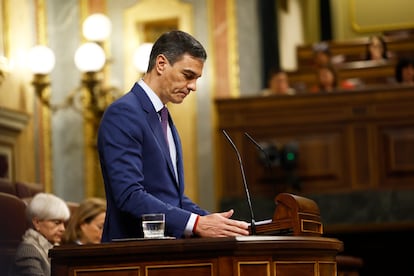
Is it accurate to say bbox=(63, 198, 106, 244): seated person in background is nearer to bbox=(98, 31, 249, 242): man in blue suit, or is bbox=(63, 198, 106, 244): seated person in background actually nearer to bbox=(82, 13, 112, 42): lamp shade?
bbox=(98, 31, 249, 242): man in blue suit

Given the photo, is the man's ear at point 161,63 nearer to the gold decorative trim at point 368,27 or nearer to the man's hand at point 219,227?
the man's hand at point 219,227

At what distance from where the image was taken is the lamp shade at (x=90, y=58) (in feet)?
30.2

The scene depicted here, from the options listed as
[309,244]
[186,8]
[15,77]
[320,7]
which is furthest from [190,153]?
[309,244]

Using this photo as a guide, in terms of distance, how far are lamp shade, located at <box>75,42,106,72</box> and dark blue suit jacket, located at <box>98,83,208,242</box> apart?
5518 millimetres

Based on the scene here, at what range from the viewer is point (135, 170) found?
3523mm

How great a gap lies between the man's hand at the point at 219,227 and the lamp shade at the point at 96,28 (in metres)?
6.36

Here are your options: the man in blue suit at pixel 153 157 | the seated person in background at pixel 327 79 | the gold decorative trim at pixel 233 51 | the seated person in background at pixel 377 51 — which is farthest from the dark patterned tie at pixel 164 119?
the seated person in background at pixel 377 51

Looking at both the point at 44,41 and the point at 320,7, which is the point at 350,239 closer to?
the point at 44,41

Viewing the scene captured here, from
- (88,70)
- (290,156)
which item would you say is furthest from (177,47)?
(88,70)

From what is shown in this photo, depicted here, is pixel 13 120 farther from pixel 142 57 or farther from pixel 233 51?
pixel 233 51

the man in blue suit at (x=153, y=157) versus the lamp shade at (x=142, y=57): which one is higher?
the lamp shade at (x=142, y=57)

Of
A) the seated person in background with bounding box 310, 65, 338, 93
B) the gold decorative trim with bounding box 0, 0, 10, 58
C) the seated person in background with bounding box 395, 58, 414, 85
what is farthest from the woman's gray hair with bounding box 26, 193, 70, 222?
the seated person in background with bounding box 395, 58, 414, 85

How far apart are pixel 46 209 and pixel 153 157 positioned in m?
1.56

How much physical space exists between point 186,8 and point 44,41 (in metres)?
1.45
